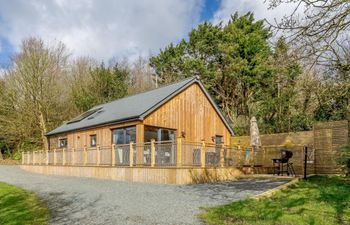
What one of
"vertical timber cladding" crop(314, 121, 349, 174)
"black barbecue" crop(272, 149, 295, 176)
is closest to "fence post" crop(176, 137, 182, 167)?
"black barbecue" crop(272, 149, 295, 176)

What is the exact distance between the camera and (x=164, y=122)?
1725cm

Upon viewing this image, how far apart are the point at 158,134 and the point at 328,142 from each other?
338 inches

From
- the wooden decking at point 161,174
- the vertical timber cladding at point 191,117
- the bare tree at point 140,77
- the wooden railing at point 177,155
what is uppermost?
the bare tree at point 140,77

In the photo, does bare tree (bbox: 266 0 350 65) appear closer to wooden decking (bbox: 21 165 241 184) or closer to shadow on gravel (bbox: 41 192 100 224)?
shadow on gravel (bbox: 41 192 100 224)

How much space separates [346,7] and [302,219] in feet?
13.7

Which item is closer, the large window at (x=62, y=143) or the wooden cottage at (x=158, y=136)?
the wooden cottage at (x=158, y=136)

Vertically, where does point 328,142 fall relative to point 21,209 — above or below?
above

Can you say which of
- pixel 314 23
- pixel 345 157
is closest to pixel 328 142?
pixel 345 157

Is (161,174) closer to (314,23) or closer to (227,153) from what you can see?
(227,153)

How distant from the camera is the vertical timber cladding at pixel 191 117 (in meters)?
17.3

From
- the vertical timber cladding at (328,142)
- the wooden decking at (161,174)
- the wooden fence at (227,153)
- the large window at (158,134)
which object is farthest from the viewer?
the large window at (158,134)

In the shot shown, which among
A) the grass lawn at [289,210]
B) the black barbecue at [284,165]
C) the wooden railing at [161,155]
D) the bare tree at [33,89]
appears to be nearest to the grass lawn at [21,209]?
the grass lawn at [289,210]

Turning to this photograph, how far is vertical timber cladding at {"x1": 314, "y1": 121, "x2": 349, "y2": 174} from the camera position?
1413 centimetres

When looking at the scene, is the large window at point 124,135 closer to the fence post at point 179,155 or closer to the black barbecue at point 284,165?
the fence post at point 179,155
